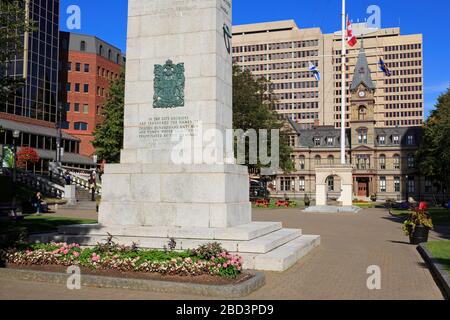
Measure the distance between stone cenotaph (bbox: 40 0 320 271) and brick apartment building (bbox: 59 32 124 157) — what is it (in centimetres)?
6030

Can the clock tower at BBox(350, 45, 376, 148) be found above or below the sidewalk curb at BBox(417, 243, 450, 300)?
above

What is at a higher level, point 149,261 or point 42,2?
point 42,2

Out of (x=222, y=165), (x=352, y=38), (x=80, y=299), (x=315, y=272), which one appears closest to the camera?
(x=80, y=299)

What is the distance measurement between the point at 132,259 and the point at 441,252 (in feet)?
33.5

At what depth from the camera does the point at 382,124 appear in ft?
479

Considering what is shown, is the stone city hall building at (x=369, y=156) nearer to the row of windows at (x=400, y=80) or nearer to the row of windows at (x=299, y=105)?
the row of windows at (x=299, y=105)

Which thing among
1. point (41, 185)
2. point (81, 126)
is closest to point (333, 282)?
point (41, 185)

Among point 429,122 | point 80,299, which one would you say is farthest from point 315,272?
point 429,122

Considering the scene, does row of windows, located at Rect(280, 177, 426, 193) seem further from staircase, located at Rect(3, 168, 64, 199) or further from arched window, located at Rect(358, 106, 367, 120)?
staircase, located at Rect(3, 168, 64, 199)

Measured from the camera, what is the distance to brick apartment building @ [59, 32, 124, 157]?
74.1m

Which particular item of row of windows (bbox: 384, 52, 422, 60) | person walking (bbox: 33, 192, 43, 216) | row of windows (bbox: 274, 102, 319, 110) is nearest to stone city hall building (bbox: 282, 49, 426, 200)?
row of windows (bbox: 274, 102, 319, 110)

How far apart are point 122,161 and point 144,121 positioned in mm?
1582

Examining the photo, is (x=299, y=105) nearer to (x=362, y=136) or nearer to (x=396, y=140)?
(x=362, y=136)
